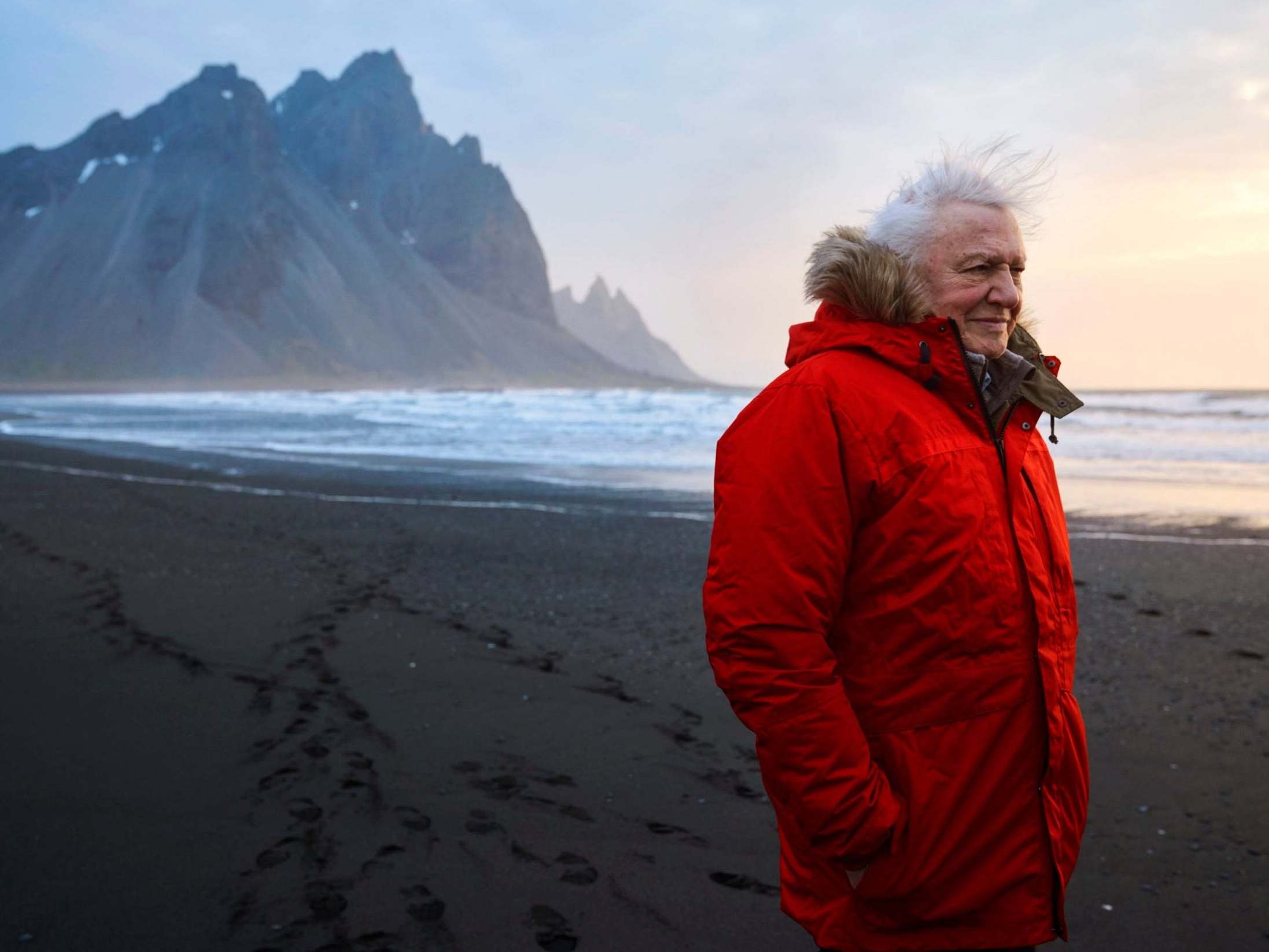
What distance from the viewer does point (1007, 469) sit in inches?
70.6

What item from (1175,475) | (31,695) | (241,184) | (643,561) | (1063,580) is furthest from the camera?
(241,184)

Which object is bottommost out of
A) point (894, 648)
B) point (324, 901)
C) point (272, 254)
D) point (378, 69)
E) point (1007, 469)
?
point (324, 901)

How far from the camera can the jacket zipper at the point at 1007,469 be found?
68.8 inches

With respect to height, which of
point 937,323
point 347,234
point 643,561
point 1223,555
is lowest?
point 643,561

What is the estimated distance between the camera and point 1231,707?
4.57 metres

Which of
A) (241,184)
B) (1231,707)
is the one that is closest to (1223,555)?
(1231,707)

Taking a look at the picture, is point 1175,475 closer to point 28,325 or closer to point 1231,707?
point 1231,707

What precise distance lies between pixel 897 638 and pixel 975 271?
0.72 meters

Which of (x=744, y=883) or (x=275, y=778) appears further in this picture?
(x=275, y=778)

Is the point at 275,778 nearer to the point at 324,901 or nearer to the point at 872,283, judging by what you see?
the point at 324,901

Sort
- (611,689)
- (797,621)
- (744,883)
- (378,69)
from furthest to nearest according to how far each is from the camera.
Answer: (378,69)
(611,689)
(744,883)
(797,621)

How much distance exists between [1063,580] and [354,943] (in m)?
1.97

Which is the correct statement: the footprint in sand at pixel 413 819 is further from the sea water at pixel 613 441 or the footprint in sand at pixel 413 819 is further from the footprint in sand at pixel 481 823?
the sea water at pixel 613 441

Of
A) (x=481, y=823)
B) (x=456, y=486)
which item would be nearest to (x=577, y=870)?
(x=481, y=823)
